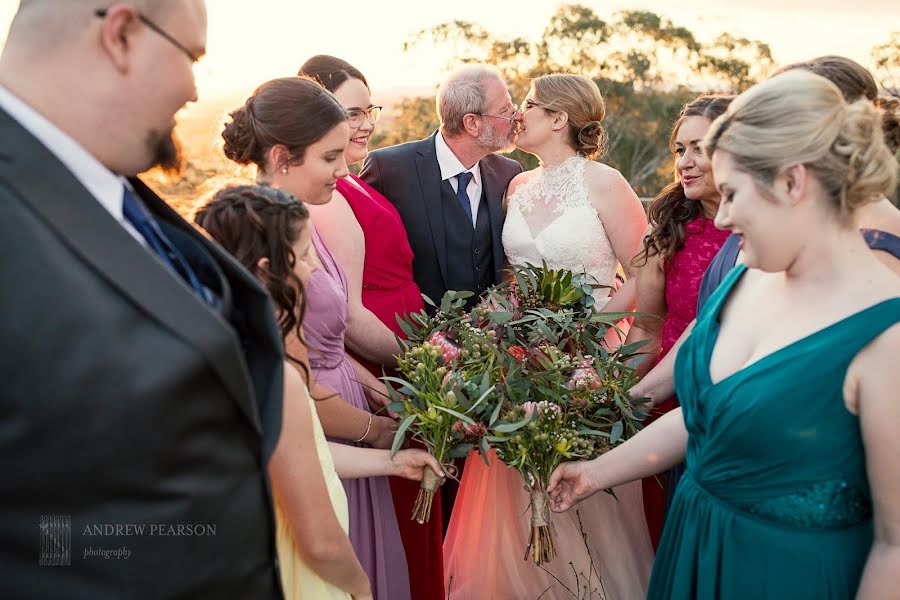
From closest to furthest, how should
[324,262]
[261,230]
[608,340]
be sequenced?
[261,230] < [324,262] < [608,340]

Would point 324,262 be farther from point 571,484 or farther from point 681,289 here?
point 681,289

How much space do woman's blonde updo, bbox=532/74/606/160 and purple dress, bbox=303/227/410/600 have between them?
71.7 inches

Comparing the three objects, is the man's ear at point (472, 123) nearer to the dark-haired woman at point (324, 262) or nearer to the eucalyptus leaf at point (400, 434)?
the dark-haired woman at point (324, 262)

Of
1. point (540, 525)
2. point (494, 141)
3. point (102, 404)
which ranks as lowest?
point (540, 525)

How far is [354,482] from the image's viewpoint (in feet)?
10.5

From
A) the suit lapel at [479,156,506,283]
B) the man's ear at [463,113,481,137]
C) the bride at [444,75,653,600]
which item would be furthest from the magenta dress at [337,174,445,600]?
the man's ear at [463,113,481,137]

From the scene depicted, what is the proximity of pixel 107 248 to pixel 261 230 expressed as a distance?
91cm

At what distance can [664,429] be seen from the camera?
8.49ft

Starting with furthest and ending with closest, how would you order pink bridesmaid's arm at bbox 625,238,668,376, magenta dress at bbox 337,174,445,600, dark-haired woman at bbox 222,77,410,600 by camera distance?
magenta dress at bbox 337,174,445,600
pink bridesmaid's arm at bbox 625,238,668,376
dark-haired woman at bbox 222,77,410,600

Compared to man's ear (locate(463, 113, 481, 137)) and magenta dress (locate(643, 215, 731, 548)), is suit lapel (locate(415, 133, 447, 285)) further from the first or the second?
magenta dress (locate(643, 215, 731, 548))

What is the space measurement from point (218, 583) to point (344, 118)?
81.0 inches

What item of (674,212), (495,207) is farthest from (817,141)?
(495,207)

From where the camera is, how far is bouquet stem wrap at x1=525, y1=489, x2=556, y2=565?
2.94m

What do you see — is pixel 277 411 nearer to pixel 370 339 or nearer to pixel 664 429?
pixel 664 429
